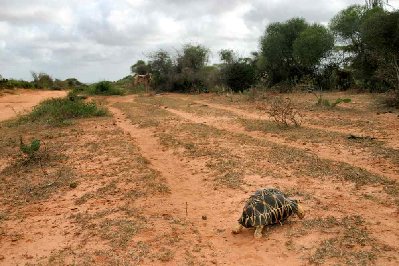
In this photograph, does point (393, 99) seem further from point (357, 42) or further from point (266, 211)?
point (266, 211)

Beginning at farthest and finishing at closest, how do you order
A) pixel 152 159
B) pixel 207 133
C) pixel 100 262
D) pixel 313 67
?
pixel 313 67 < pixel 207 133 < pixel 152 159 < pixel 100 262

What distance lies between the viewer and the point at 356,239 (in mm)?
4480

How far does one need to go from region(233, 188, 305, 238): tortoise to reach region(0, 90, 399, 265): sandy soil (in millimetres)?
124

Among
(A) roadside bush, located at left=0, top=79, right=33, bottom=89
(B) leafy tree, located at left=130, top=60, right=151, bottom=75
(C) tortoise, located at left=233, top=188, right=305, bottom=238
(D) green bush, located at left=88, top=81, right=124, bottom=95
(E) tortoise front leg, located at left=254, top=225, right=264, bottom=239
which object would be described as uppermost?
(B) leafy tree, located at left=130, top=60, right=151, bottom=75

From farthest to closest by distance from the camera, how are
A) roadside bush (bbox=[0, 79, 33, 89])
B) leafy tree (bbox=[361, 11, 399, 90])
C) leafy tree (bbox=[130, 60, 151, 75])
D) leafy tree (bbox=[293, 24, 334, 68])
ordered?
leafy tree (bbox=[130, 60, 151, 75]) < roadside bush (bbox=[0, 79, 33, 89]) < leafy tree (bbox=[293, 24, 334, 68]) < leafy tree (bbox=[361, 11, 399, 90])

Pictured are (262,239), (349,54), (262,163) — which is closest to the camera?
(262,239)

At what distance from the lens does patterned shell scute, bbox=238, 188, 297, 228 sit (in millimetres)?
4766

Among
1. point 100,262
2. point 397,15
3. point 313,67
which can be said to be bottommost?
point 100,262

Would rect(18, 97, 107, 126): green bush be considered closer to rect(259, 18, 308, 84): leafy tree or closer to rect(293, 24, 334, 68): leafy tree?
rect(293, 24, 334, 68): leafy tree

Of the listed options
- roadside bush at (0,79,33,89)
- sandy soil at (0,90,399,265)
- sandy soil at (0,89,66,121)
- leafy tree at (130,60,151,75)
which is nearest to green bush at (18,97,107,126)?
sandy soil at (0,89,66,121)

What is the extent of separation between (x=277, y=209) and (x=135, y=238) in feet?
5.46

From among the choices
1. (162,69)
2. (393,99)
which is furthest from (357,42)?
(162,69)

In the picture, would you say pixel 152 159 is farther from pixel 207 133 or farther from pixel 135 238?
pixel 135 238

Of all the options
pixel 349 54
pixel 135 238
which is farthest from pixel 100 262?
pixel 349 54
